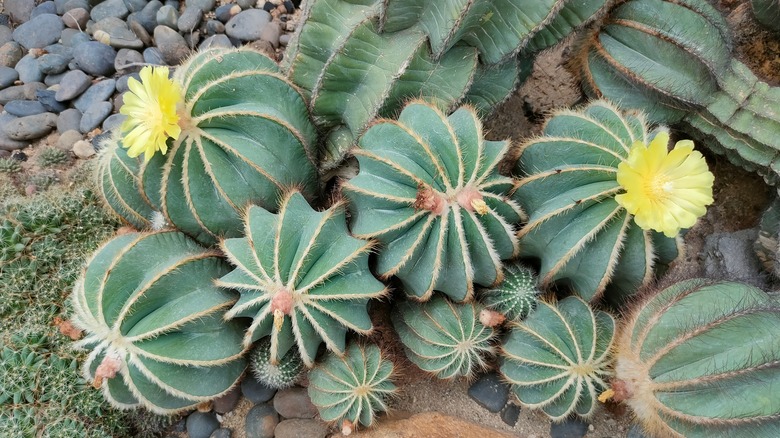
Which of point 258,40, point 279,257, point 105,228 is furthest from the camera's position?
point 258,40

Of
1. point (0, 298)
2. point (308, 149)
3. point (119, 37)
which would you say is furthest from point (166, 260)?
point (119, 37)

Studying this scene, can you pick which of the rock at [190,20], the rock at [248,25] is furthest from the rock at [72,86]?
the rock at [248,25]

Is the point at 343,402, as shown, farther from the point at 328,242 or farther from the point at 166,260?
the point at 166,260

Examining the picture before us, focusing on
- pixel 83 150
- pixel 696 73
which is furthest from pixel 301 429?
pixel 696 73

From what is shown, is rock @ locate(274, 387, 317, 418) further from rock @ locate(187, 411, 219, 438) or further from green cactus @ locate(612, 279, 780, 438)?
green cactus @ locate(612, 279, 780, 438)

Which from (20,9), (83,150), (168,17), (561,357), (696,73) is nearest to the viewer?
(561,357)

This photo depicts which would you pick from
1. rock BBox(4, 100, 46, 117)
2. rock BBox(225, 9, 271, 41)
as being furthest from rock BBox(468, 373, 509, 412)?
rock BBox(4, 100, 46, 117)

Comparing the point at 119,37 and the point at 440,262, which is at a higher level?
the point at 440,262

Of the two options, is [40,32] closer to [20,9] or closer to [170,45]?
[20,9]
